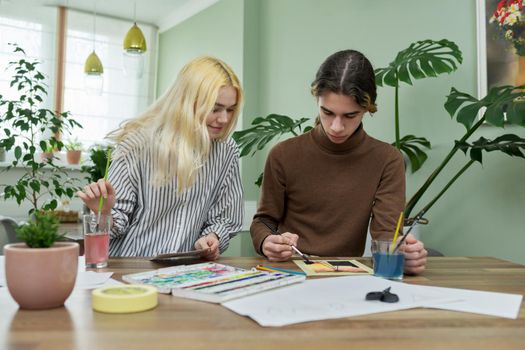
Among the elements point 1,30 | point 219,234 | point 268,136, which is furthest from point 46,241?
point 1,30

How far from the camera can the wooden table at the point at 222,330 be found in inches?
26.0

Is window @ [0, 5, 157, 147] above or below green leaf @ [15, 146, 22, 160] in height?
above

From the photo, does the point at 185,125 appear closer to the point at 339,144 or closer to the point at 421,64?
the point at 339,144

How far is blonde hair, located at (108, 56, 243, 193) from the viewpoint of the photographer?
157cm

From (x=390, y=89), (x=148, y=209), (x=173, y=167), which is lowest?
(x=148, y=209)

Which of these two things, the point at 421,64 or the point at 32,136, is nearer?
the point at 421,64

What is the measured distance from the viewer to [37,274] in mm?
791

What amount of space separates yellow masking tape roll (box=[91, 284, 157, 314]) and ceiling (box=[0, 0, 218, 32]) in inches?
168

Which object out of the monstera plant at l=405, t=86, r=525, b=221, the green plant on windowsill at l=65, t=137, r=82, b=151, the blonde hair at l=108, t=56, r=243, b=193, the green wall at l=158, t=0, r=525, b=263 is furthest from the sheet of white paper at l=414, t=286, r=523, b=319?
the green plant on windowsill at l=65, t=137, r=82, b=151

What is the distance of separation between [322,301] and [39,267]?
47cm

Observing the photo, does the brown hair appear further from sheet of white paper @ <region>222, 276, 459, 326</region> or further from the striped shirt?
sheet of white paper @ <region>222, 276, 459, 326</region>

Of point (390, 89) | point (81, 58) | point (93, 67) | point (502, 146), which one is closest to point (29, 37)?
point (81, 58)

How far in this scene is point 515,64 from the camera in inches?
85.7

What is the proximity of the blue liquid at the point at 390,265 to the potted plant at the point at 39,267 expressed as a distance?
2.15 feet
